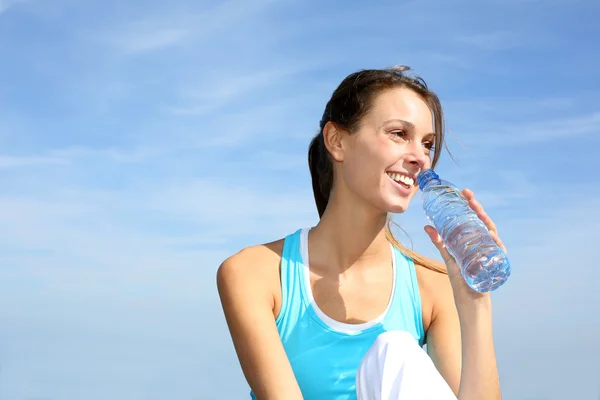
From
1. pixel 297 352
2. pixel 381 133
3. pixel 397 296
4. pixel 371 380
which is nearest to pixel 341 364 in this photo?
pixel 297 352

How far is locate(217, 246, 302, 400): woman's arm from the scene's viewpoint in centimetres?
390

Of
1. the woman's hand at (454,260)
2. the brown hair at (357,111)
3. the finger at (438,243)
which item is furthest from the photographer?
the brown hair at (357,111)

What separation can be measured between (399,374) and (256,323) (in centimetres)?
113

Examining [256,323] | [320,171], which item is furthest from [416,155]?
[256,323]

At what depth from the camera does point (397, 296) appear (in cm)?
451

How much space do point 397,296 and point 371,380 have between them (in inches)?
52.7

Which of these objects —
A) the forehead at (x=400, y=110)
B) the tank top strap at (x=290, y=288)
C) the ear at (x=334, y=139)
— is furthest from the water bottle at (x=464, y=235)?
the tank top strap at (x=290, y=288)

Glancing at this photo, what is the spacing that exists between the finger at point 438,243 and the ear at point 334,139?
716 millimetres

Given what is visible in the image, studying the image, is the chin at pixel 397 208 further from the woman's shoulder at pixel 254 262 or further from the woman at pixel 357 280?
the woman's shoulder at pixel 254 262

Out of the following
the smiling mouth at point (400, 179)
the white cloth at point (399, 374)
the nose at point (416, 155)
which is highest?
the nose at point (416, 155)

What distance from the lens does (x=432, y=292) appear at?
4.62m

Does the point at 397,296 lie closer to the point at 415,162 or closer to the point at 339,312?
the point at 339,312

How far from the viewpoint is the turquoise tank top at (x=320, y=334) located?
4234mm

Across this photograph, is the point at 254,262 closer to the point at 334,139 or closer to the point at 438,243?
the point at 334,139
